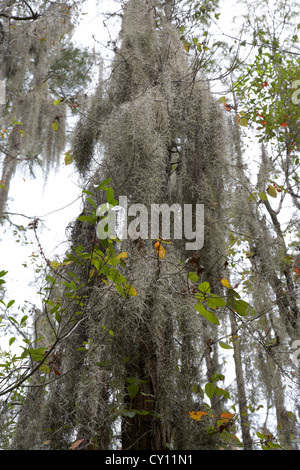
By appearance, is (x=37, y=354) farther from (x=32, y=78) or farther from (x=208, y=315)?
(x=32, y=78)

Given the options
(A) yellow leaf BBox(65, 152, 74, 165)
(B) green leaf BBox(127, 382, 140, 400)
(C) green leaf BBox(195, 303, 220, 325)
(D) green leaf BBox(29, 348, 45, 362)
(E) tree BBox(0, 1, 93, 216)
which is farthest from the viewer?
(E) tree BBox(0, 1, 93, 216)

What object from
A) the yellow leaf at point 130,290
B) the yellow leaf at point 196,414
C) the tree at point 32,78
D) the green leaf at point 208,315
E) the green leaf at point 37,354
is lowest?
the yellow leaf at point 196,414

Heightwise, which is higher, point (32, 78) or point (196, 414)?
point (32, 78)

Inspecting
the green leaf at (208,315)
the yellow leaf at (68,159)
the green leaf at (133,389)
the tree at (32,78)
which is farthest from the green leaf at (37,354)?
the tree at (32,78)

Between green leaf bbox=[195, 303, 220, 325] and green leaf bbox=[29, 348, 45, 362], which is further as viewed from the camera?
green leaf bbox=[29, 348, 45, 362]

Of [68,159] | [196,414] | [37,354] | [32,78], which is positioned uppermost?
[32,78]

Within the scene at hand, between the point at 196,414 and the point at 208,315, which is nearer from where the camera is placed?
the point at 208,315

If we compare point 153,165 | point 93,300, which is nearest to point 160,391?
point 93,300

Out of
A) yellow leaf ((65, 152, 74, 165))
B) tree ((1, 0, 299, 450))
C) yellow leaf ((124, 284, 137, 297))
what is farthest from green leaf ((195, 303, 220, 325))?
yellow leaf ((65, 152, 74, 165))

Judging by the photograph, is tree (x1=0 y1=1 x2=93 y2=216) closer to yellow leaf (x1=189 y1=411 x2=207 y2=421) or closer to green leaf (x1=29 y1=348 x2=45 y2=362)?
green leaf (x1=29 y1=348 x2=45 y2=362)

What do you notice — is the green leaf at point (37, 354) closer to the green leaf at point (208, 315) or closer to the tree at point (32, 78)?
the green leaf at point (208, 315)

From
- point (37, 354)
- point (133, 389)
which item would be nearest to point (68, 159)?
point (37, 354)
